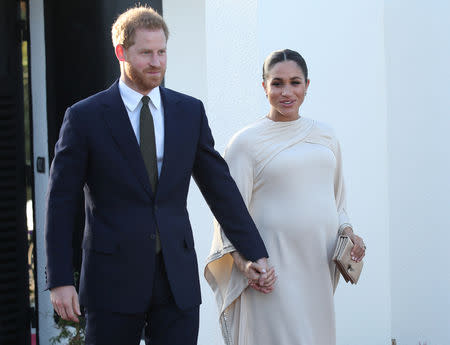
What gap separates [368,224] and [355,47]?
113cm

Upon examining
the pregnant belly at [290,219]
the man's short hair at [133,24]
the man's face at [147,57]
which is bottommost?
the pregnant belly at [290,219]

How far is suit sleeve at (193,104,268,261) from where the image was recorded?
3.55 metres

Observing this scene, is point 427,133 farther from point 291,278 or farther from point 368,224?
point 291,278

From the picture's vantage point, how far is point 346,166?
5.68 meters

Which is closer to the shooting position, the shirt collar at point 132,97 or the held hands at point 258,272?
the shirt collar at point 132,97

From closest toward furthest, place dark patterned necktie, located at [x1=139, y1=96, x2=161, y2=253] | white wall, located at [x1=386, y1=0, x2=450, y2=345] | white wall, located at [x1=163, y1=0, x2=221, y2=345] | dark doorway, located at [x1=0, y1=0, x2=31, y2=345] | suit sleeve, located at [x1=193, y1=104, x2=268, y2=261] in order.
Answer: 1. dark patterned necktie, located at [x1=139, y1=96, x2=161, y2=253]
2. suit sleeve, located at [x1=193, y1=104, x2=268, y2=261]
3. white wall, located at [x1=163, y1=0, x2=221, y2=345]
4. white wall, located at [x1=386, y1=0, x2=450, y2=345]
5. dark doorway, located at [x1=0, y1=0, x2=31, y2=345]

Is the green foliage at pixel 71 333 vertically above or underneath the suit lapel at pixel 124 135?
underneath

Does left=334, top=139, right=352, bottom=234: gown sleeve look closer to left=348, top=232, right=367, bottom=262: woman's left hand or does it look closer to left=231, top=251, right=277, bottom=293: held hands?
left=348, top=232, right=367, bottom=262: woman's left hand

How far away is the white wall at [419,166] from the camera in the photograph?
17.6 ft

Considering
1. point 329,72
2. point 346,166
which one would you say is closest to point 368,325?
point 346,166

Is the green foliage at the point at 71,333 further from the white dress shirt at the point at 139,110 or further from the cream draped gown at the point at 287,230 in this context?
the white dress shirt at the point at 139,110

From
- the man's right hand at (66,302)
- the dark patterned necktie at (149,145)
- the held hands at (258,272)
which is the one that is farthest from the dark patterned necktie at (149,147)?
the held hands at (258,272)

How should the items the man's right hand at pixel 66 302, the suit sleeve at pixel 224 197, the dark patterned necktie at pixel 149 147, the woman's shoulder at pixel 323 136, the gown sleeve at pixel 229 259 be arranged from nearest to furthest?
1. the man's right hand at pixel 66 302
2. the dark patterned necktie at pixel 149 147
3. the suit sleeve at pixel 224 197
4. the gown sleeve at pixel 229 259
5. the woman's shoulder at pixel 323 136

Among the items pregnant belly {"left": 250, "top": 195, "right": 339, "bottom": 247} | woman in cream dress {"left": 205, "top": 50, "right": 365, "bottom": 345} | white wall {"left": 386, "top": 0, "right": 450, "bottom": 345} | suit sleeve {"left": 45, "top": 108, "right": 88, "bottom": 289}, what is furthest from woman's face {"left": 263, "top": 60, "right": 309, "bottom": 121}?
white wall {"left": 386, "top": 0, "right": 450, "bottom": 345}
